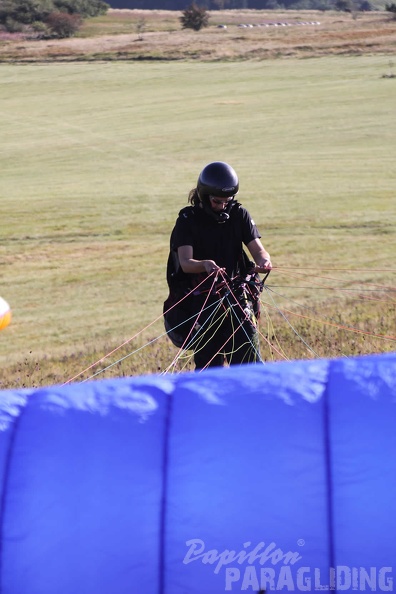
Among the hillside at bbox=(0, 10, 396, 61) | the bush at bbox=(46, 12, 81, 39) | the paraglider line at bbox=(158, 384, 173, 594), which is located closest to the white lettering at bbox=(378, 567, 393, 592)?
the paraglider line at bbox=(158, 384, 173, 594)

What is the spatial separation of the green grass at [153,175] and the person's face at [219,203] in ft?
10.3

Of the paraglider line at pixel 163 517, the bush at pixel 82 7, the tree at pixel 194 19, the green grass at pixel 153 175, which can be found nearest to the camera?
the paraglider line at pixel 163 517

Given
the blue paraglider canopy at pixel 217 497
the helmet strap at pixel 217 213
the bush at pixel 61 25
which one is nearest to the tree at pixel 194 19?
the bush at pixel 61 25

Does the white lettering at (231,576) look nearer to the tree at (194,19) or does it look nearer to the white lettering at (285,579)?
the white lettering at (285,579)

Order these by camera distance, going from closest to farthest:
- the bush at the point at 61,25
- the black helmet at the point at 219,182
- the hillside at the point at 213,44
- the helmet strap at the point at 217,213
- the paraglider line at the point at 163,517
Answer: the paraglider line at the point at 163,517
the black helmet at the point at 219,182
the helmet strap at the point at 217,213
the hillside at the point at 213,44
the bush at the point at 61,25

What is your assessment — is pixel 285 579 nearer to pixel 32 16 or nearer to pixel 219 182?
pixel 219 182

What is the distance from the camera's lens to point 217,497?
432 cm

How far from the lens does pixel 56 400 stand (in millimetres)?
4613

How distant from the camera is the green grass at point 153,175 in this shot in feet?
47.2

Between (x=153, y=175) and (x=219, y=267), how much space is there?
17496 mm

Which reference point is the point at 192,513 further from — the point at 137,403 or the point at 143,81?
the point at 143,81

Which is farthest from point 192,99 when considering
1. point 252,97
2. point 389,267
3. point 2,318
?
point 2,318

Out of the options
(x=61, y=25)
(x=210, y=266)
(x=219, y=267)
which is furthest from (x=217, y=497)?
(x=61, y=25)

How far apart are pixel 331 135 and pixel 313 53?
13.8 metres
